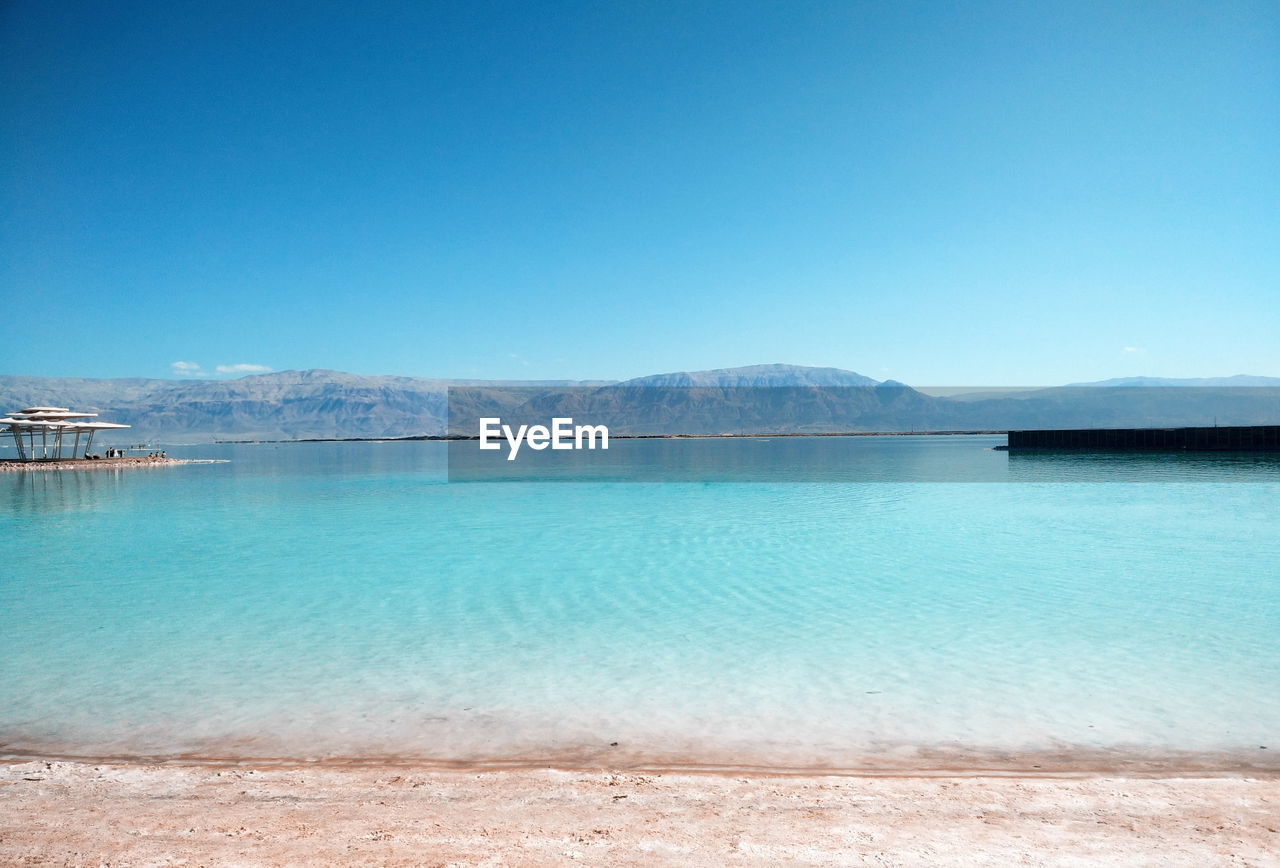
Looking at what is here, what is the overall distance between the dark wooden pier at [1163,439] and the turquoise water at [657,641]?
46.0 metres

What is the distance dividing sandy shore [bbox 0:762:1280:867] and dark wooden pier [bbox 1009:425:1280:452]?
6264 centimetres

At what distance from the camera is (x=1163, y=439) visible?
59.4 meters

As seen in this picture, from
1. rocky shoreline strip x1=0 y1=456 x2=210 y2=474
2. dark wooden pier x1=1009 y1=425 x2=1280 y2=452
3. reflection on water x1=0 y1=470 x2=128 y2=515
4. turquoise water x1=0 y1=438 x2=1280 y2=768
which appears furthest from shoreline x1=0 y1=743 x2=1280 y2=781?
dark wooden pier x1=1009 y1=425 x2=1280 y2=452

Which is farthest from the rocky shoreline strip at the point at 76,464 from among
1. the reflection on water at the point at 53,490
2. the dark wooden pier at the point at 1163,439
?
the dark wooden pier at the point at 1163,439

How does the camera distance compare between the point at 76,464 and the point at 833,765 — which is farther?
the point at 76,464

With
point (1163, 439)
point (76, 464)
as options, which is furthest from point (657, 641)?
point (1163, 439)

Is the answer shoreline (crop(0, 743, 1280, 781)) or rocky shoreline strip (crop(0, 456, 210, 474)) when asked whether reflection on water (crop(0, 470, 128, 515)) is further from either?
shoreline (crop(0, 743, 1280, 781))

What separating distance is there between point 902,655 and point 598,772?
3.79 m

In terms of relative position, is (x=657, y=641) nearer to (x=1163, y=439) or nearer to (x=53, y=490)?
(x=53, y=490)

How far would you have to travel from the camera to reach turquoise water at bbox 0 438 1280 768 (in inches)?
211

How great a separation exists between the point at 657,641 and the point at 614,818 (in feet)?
13.4

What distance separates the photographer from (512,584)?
11016 mm

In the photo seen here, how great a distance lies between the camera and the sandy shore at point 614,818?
11.1ft

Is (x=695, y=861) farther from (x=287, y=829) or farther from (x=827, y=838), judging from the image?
(x=287, y=829)
